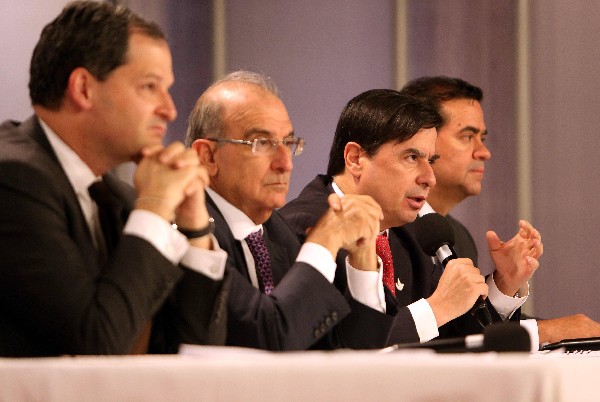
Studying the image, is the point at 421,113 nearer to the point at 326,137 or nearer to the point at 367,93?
the point at 367,93

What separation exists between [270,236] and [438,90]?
1.66 m

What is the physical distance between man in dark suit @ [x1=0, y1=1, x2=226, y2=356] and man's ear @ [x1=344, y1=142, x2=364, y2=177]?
119 centimetres

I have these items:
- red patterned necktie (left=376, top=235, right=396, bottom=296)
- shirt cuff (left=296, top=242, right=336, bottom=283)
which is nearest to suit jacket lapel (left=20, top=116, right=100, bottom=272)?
shirt cuff (left=296, top=242, right=336, bottom=283)

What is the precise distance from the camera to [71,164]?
192 centimetres

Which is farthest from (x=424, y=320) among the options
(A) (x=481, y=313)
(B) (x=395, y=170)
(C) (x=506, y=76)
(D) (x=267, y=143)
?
(C) (x=506, y=76)

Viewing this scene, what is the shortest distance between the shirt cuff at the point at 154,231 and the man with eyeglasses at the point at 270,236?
1.28 feet

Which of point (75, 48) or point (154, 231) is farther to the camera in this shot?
point (75, 48)

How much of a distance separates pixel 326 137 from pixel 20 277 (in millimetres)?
3230

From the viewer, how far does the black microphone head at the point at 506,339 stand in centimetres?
145

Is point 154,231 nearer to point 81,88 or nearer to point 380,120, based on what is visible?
point 81,88

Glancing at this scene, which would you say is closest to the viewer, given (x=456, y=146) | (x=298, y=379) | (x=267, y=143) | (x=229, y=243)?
(x=298, y=379)

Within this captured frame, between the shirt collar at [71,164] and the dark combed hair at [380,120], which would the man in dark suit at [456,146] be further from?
the shirt collar at [71,164]

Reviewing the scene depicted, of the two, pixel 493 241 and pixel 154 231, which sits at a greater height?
pixel 154 231

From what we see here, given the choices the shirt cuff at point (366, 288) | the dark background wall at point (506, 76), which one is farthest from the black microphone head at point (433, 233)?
the dark background wall at point (506, 76)
